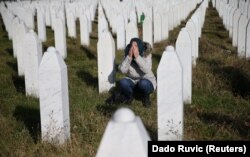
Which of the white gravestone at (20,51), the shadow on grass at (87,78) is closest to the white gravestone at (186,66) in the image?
the shadow on grass at (87,78)

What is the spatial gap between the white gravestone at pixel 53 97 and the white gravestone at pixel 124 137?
291 centimetres

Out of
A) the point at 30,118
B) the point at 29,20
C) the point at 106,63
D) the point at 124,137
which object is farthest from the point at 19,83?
the point at 29,20

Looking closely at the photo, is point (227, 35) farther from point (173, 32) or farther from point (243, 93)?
point (243, 93)

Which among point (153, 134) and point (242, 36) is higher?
point (242, 36)

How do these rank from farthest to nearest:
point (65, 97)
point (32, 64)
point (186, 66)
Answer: point (32, 64) < point (186, 66) < point (65, 97)

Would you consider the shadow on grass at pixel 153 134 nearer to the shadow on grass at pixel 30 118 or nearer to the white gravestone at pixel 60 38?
the shadow on grass at pixel 30 118

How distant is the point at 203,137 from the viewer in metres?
4.87

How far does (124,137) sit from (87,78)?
6728 millimetres

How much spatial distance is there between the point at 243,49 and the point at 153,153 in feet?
26.1

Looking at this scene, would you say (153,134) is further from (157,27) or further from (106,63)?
(157,27)

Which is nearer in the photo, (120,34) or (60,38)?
(60,38)

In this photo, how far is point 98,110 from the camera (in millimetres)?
6191

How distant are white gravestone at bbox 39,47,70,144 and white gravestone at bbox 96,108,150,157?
2912mm

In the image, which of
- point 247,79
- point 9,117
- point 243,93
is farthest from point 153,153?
point 247,79
